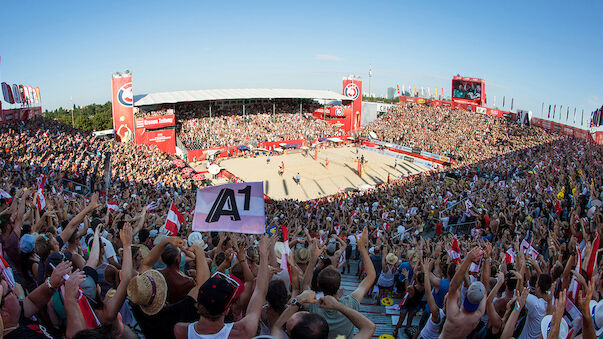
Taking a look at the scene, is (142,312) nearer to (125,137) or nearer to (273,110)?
(125,137)

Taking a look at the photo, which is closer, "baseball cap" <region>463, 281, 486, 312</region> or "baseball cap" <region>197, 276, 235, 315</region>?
"baseball cap" <region>197, 276, 235, 315</region>

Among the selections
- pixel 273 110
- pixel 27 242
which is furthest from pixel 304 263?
pixel 273 110

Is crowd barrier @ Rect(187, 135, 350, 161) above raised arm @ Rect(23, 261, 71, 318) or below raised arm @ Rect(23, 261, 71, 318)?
below

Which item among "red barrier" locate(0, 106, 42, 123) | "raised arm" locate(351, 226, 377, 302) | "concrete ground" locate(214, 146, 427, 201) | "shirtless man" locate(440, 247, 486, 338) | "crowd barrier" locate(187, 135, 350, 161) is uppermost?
"red barrier" locate(0, 106, 42, 123)

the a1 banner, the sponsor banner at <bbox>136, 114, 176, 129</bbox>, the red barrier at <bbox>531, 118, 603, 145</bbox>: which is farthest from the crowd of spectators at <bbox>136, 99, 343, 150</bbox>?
the a1 banner

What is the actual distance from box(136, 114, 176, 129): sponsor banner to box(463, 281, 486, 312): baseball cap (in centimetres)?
3827

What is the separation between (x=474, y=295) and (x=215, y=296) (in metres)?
2.39

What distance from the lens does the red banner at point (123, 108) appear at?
36.5 meters

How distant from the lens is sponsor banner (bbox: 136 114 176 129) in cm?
3782

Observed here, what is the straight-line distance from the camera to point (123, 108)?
121 feet

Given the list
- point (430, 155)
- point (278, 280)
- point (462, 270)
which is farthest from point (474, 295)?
point (430, 155)

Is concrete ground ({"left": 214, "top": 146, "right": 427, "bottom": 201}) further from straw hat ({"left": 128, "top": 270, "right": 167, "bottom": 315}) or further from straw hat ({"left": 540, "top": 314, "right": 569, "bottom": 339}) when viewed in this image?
straw hat ({"left": 128, "top": 270, "right": 167, "bottom": 315})

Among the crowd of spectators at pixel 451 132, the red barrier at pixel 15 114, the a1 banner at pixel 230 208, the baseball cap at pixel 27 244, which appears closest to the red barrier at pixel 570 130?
the crowd of spectators at pixel 451 132

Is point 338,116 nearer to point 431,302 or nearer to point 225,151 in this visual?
point 225,151
